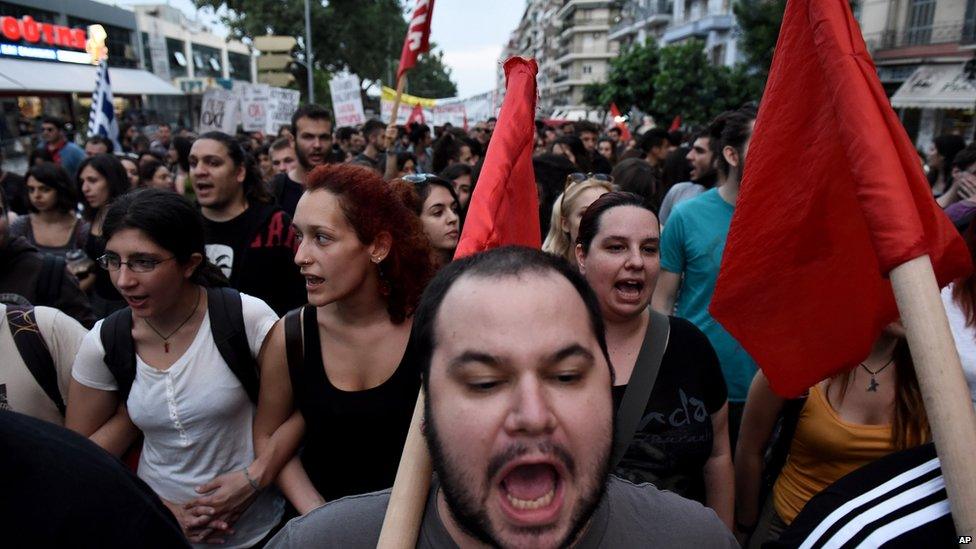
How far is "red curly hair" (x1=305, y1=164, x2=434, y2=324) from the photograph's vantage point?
8.06 feet

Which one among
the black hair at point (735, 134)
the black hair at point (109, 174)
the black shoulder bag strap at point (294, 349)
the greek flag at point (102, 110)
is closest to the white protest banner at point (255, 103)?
the greek flag at point (102, 110)

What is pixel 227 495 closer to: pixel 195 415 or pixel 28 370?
pixel 195 415

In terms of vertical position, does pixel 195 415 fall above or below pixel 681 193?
below

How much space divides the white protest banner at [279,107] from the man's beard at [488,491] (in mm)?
11685

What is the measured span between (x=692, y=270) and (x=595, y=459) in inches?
88.8

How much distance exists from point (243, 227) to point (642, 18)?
52.7 m

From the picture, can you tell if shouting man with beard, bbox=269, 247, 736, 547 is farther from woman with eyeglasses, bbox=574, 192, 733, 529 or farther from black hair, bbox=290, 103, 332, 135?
black hair, bbox=290, 103, 332, 135

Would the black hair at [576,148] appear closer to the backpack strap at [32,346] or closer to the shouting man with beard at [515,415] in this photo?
the backpack strap at [32,346]

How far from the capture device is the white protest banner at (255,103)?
38.1 feet

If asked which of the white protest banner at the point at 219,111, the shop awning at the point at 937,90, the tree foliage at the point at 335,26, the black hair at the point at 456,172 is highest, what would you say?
the tree foliage at the point at 335,26

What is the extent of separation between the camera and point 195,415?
2.30 m

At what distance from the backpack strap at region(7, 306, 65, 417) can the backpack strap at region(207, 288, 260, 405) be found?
57 centimetres

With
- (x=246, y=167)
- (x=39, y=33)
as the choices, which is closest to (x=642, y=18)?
(x=39, y=33)

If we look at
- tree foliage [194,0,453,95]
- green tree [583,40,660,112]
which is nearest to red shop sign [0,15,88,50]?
tree foliage [194,0,453,95]
